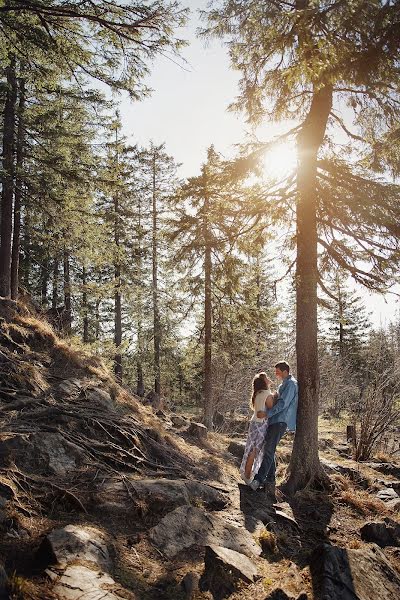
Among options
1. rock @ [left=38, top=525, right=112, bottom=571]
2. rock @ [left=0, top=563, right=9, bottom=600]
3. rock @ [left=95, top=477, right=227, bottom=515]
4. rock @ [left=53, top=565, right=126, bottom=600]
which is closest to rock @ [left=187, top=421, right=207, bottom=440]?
rock @ [left=95, top=477, right=227, bottom=515]

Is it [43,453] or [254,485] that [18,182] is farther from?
[254,485]

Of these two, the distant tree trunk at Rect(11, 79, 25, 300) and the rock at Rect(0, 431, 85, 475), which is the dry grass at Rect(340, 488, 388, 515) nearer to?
the rock at Rect(0, 431, 85, 475)

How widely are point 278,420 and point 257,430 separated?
415 millimetres

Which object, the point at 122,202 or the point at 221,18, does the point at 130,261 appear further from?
the point at 221,18

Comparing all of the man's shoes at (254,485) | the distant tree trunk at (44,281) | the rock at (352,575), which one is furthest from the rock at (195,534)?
the distant tree trunk at (44,281)

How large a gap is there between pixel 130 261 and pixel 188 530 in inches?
804

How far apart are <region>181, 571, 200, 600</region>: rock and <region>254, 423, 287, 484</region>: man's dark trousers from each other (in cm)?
370

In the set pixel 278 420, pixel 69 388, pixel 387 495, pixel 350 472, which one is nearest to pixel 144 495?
pixel 278 420

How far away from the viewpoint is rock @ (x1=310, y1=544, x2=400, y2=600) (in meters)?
3.49

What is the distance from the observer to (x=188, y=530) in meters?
4.55

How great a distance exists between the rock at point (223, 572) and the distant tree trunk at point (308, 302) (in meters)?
4.05

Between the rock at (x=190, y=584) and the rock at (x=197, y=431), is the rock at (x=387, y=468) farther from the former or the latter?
the rock at (x=190, y=584)

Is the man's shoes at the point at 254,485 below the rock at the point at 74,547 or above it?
below

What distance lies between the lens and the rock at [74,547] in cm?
328
